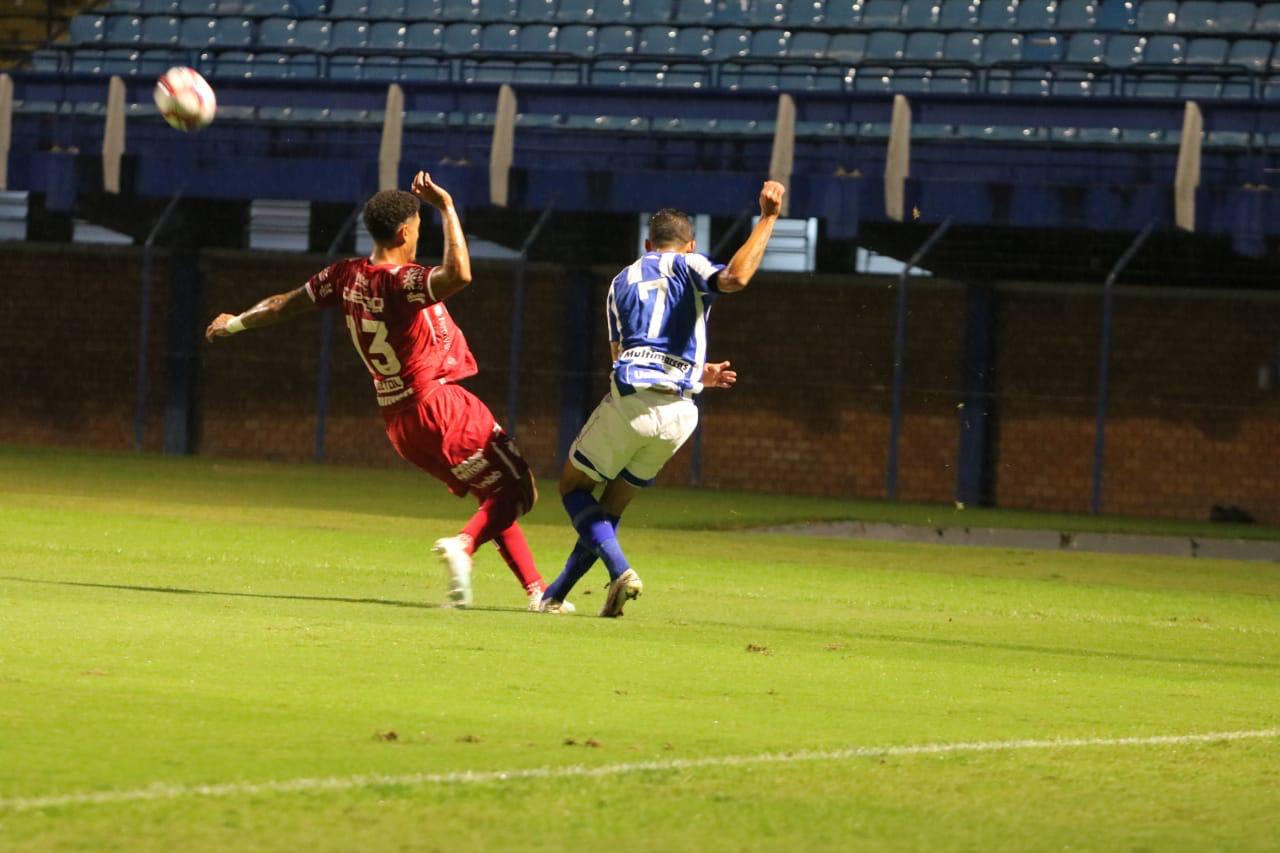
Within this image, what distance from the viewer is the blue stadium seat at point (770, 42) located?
2759 cm

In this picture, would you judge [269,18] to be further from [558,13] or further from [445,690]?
[445,690]

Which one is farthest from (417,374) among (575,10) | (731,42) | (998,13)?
(575,10)

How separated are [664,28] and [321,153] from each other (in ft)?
16.4

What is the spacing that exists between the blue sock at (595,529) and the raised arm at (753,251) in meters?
1.14

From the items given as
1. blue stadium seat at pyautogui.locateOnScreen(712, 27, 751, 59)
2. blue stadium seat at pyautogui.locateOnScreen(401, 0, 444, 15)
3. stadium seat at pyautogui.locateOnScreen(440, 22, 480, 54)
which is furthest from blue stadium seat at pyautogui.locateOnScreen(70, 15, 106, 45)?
blue stadium seat at pyautogui.locateOnScreen(712, 27, 751, 59)

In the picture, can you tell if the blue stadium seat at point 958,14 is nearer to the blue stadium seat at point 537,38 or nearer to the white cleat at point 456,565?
the blue stadium seat at point 537,38

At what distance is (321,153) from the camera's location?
86.2 ft

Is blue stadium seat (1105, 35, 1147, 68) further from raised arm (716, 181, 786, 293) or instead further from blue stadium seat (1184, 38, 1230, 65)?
raised arm (716, 181, 786, 293)

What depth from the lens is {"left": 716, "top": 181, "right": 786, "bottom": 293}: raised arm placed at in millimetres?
9055

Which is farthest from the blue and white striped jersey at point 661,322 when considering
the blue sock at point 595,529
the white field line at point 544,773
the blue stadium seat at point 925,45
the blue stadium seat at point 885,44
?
the blue stadium seat at point 885,44

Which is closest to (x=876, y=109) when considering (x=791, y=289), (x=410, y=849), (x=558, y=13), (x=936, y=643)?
(x=791, y=289)

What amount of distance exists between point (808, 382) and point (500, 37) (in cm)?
629

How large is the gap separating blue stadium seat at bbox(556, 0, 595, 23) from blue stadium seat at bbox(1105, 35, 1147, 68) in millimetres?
7000

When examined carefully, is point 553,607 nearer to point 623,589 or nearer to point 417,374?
point 623,589
